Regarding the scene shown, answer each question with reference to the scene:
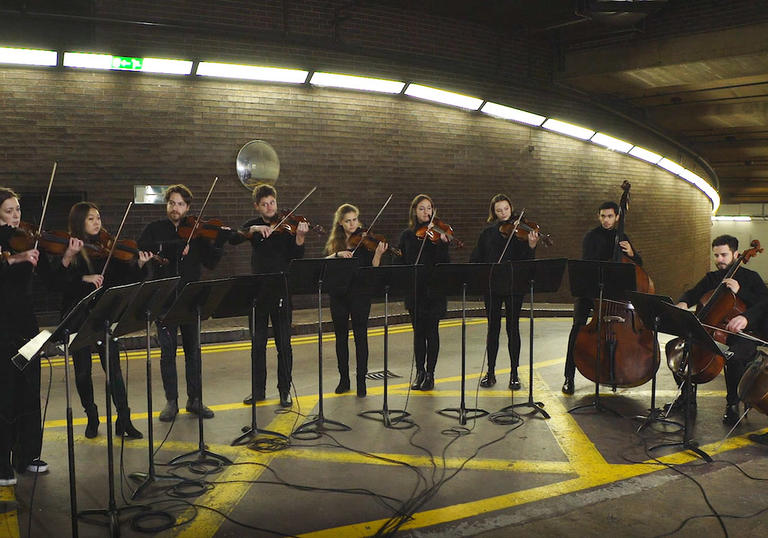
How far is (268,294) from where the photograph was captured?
16.8 ft

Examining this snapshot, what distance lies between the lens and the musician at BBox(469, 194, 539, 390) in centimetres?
685

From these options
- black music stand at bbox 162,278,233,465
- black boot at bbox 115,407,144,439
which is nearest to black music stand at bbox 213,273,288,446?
black music stand at bbox 162,278,233,465

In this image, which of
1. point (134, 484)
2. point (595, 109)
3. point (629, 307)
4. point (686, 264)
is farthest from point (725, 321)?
point (686, 264)

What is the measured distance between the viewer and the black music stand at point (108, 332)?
3.72 metres

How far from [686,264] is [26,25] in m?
16.3

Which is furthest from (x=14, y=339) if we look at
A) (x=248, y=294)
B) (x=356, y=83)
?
(x=356, y=83)

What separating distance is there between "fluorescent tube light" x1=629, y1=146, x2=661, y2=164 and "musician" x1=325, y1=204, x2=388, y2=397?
35.6 ft

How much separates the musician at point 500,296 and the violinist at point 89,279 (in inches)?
126

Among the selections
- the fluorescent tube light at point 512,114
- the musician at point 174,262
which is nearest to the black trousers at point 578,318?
the musician at point 174,262

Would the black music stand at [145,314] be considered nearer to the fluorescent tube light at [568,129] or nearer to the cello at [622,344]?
the cello at [622,344]

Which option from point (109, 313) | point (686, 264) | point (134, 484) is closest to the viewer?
point (109, 313)

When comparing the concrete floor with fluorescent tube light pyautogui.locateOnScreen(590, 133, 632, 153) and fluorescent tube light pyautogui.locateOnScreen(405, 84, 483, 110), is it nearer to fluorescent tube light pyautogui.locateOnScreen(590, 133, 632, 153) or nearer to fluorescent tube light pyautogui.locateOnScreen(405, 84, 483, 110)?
fluorescent tube light pyautogui.locateOnScreen(405, 84, 483, 110)

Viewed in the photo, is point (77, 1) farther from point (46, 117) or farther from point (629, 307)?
point (629, 307)

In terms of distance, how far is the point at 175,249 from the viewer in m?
5.86
